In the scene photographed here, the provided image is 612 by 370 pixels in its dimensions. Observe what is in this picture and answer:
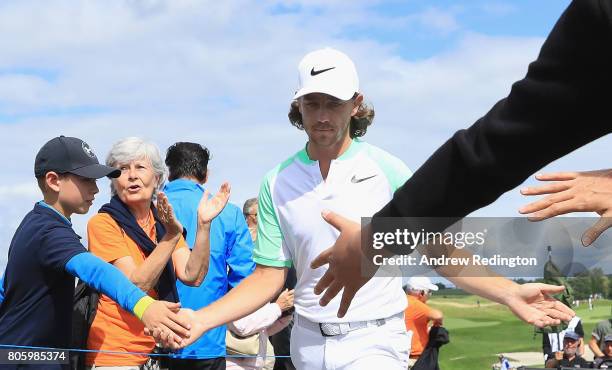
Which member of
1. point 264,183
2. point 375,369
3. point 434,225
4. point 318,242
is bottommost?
point 375,369

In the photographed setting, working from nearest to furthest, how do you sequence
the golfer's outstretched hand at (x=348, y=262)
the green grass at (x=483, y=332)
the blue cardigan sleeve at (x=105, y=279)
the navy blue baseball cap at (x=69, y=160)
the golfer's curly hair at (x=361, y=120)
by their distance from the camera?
the golfer's outstretched hand at (x=348, y=262) → the green grass at (x=483, y=332) → the blue cardigan sleeve at (x=105, y=279) → the golfer's curly hair at (x=361, y=120) → the navy blue baseball cap at (x=69, y=160)

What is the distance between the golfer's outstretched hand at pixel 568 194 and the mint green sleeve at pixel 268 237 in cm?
310

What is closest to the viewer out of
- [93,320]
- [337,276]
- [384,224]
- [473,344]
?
[384,224]

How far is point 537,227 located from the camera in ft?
8.84

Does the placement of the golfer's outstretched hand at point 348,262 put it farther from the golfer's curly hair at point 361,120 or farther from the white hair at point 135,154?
the white hair at point 135,154

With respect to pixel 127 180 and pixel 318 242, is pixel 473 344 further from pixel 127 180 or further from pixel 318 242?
pixel 127 180

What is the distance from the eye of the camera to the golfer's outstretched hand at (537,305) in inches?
123

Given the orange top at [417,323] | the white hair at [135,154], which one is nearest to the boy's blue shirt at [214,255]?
the white hair at [135,154]

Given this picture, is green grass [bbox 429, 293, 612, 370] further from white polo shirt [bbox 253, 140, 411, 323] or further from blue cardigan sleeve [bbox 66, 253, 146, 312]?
blue cardigan sleeve [bbox 66, 253, 146, 312]

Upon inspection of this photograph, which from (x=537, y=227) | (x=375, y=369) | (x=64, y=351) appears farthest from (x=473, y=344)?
(x=64, y=351)

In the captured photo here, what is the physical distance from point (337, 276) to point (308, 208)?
2.75m

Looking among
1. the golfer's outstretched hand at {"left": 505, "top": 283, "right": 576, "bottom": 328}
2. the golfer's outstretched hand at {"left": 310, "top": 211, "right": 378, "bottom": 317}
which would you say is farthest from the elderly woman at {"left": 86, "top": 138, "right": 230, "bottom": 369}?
the golfer's outstretched hand at {"left": 310, "top": 211, "right": 378, "bottom": 317}

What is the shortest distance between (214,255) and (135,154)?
126 cm

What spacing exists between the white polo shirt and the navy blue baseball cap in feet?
3.34
